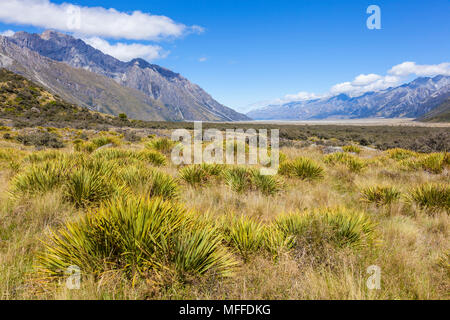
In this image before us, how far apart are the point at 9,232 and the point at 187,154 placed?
24.4 feet

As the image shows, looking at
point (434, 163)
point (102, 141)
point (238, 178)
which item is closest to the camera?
point (238, 178)

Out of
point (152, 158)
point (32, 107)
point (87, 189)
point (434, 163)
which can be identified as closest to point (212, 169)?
point (152, 158)

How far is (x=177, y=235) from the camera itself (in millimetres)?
2352

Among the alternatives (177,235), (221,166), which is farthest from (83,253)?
(221,166)

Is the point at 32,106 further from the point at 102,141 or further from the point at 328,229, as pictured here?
the point at 328,229

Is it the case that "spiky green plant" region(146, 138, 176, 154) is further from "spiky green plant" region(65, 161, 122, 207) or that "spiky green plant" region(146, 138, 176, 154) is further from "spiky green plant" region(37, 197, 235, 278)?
"spiky green plant" region(37, 197, 235, 278)

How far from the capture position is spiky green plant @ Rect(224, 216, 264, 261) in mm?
2725

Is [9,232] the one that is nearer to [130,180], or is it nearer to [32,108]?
[130,180]

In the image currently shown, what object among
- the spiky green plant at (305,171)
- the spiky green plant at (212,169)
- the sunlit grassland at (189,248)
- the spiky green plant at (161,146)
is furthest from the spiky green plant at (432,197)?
the spiky green plant at (161,146)

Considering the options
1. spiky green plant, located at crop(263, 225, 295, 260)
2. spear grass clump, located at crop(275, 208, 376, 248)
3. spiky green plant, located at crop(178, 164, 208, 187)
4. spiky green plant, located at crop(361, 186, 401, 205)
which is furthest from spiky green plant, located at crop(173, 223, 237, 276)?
spiky green plant, located at crop(361, 186, 401, 205)

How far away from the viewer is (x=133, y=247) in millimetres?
2213

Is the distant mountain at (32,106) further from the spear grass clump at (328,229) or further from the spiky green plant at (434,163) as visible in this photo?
the spiky green plant at (434,163)

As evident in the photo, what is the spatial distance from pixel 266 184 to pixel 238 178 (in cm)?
77

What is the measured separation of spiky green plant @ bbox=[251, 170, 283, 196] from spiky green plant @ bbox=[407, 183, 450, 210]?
10.1 ft
